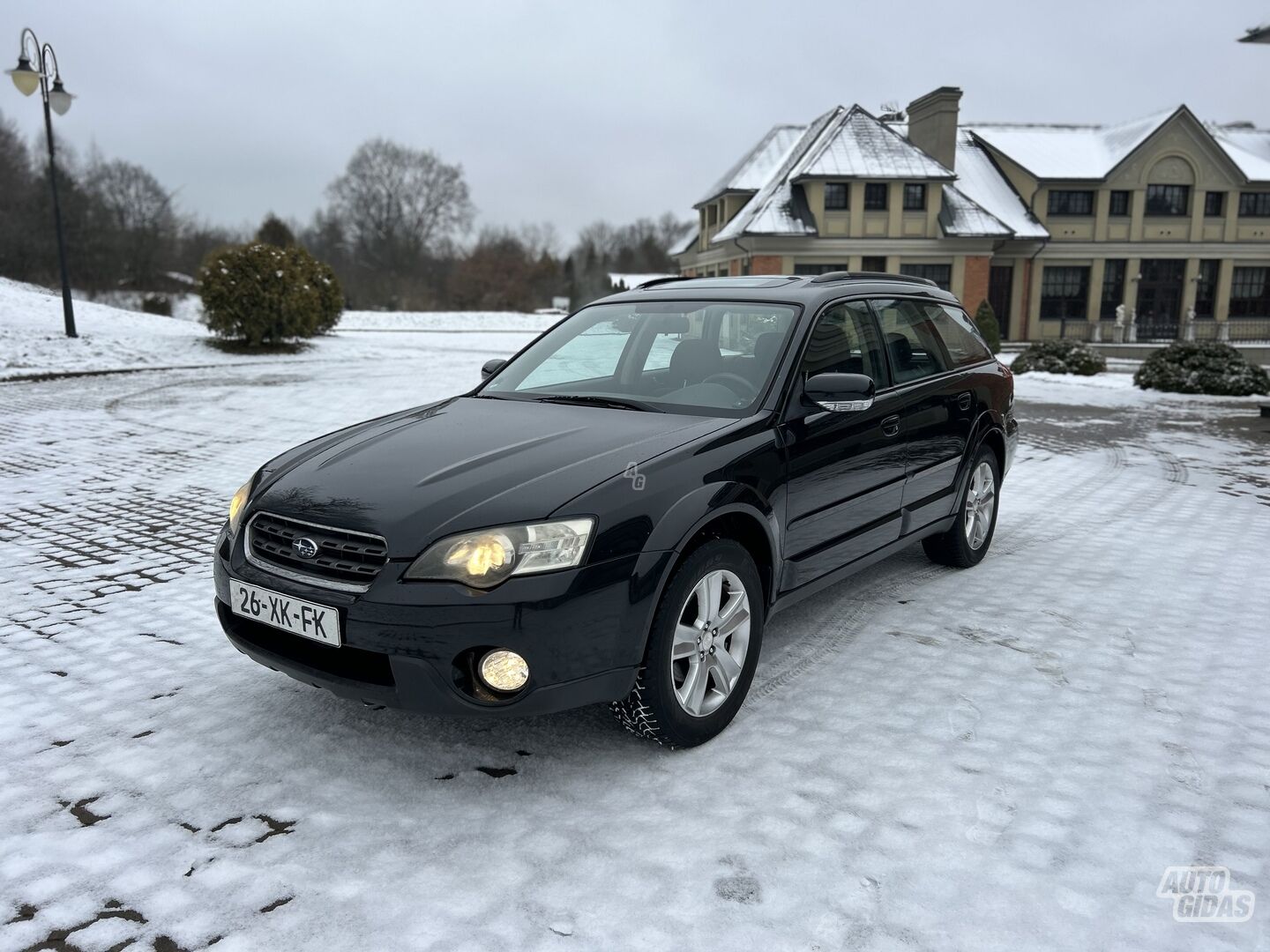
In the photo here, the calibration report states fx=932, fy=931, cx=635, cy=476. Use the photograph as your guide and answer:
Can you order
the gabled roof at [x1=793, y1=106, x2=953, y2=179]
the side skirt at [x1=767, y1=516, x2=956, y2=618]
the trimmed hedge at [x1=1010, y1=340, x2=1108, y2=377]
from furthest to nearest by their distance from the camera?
the gabled roof at [x1=793, y1=106, x2=953, y2=179], the trimmed hedge at [x1=1010, y1=340, x2=1108, y2=377], the side skirt at [x1=767, y1=516, x2=956, y2=618]

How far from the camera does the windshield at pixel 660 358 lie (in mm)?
4102

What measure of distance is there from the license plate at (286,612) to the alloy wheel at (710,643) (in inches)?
46.2

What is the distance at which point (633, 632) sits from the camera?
3131 mm

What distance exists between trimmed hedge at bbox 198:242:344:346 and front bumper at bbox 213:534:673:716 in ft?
71.8

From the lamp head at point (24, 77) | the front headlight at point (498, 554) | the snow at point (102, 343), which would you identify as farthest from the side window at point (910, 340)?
the lamp head at point (24, 77)

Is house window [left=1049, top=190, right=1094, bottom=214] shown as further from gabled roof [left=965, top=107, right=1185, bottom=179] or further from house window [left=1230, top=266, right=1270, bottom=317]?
house window [left=1230, top=266, right=1270, bottom=317]

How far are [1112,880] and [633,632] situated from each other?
1617mm

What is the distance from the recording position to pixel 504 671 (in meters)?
2.99

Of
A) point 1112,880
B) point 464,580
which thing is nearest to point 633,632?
point 464,580

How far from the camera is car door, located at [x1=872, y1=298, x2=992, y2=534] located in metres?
4.89

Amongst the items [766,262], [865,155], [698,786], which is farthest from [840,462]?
[865,155]

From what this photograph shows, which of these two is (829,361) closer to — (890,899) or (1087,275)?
(890,899)

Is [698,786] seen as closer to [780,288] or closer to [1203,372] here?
[780,288]

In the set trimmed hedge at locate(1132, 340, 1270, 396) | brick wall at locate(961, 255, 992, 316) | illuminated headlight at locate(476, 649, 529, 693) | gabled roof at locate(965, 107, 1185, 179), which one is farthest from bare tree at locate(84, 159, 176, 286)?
illuminated headlight at locate(476, 649, 529, 693)
